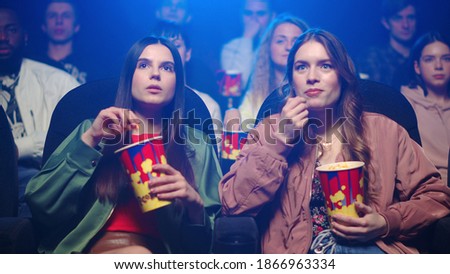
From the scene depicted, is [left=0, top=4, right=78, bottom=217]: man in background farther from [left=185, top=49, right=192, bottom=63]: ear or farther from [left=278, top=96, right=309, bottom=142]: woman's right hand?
[left=278, top=96, right=309, bottom=142]: woman's right hand

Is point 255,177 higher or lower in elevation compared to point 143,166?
lower

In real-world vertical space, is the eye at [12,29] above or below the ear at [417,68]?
above

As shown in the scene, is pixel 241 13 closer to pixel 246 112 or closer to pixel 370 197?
pixel 246 112

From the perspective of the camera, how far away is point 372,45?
2.29m

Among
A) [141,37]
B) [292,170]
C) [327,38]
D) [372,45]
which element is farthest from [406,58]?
[141,37]

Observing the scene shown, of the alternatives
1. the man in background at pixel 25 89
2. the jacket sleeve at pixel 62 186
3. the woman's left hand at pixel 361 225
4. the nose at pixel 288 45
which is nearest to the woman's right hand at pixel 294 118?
the nose at pixel 288 45

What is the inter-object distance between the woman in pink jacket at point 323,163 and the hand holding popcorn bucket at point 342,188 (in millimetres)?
80

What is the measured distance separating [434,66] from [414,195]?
1.96ft

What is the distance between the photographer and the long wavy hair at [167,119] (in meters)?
2.14

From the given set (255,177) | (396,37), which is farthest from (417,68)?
(255,177)

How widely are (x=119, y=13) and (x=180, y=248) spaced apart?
102cm

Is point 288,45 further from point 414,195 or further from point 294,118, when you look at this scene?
point 414,195

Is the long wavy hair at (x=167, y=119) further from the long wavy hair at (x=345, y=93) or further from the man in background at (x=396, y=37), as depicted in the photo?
the man in background at (x=396, y=37)

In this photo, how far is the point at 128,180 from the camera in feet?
6.90
